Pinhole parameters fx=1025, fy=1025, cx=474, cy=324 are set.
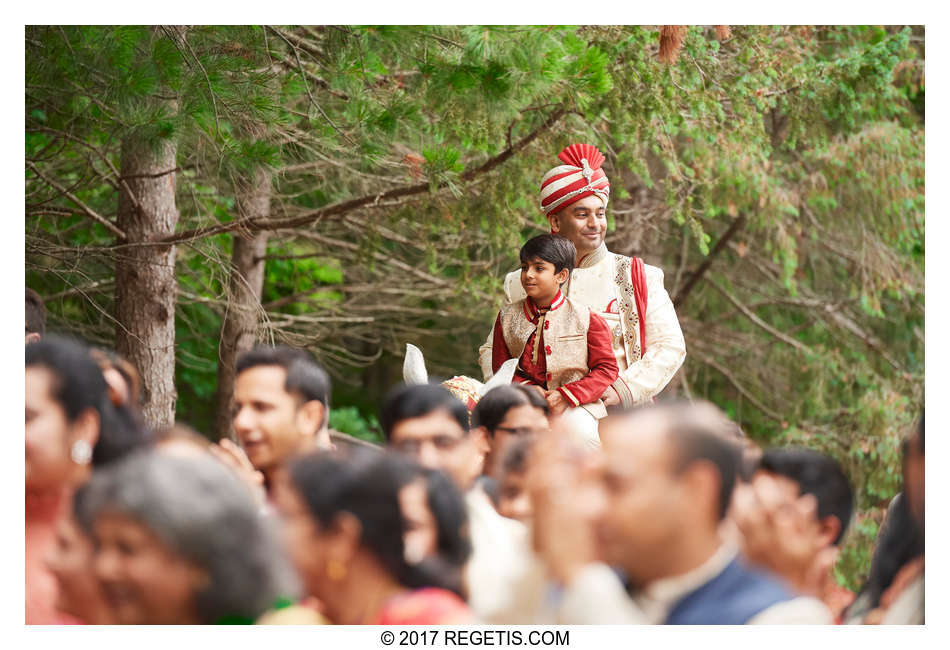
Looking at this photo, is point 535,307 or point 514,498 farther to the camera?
point 535,307

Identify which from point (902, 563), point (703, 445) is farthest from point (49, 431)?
point (902, 563)

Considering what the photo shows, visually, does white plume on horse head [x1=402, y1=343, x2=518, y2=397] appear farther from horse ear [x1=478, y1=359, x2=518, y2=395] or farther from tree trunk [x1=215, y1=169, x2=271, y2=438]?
tree trunk [x1=215, y1=169, x2=271, y2=438]

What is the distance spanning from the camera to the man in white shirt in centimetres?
222

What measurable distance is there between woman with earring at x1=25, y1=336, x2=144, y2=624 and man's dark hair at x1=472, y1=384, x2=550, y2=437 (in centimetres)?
105

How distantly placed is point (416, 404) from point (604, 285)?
1.83 metres

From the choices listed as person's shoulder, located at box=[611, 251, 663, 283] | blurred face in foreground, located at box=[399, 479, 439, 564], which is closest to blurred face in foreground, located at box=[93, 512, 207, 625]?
blurred face in foreground, located at box=[399, 479, 439, 564]

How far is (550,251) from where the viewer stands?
4047mm

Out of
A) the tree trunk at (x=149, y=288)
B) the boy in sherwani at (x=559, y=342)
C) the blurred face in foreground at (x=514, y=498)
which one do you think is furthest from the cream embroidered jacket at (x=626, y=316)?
the tree trunk at (x=149, y=288)

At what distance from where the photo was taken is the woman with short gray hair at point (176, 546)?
2.05 metres

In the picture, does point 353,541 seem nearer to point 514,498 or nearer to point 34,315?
point 514,498

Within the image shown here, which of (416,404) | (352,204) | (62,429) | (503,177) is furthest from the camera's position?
(503,177)

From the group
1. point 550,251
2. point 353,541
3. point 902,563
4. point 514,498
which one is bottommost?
point 902,563

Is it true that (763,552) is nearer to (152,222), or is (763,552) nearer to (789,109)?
(152,222)

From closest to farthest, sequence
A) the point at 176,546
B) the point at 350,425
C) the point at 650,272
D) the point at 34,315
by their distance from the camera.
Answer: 1. the point at 176,546
2. the point at 34,315
3. the point at 650,272
4. the point at 350,425
